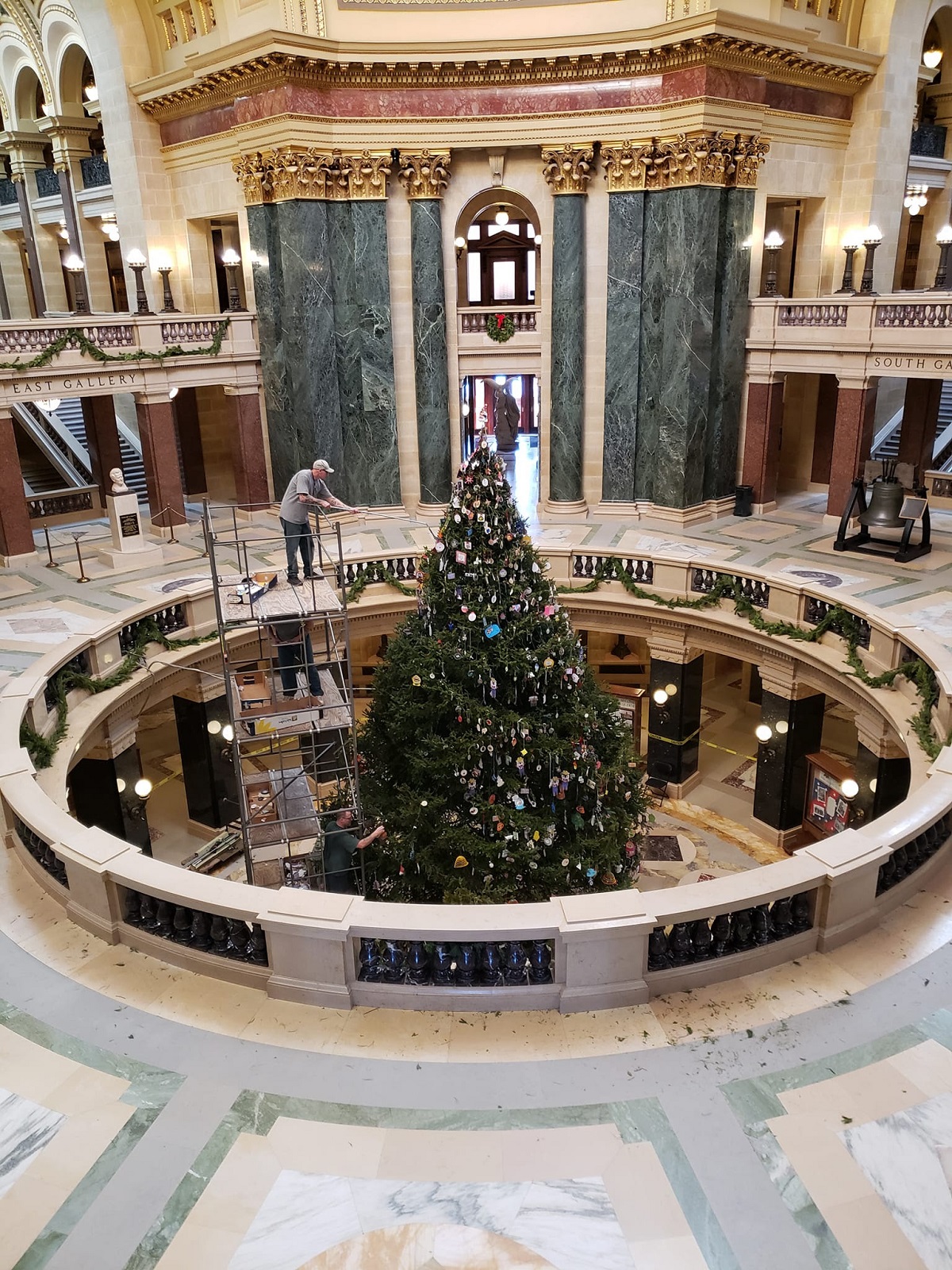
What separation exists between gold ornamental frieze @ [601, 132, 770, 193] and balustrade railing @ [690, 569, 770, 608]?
27.2 feet

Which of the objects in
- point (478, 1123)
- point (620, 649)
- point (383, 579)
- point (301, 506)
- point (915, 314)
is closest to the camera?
point (478, 1123)

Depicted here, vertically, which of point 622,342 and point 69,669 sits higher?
point 622,342

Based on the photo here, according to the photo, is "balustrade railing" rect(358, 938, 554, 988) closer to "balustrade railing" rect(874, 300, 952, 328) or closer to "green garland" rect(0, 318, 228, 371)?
"green garland" rect(0, 318, 228, 371)

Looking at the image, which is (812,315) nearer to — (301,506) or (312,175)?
(312,175)

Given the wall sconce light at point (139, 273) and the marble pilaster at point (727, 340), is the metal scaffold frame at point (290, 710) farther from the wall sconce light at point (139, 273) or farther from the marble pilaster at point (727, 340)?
the wall sconce light at point (139, 273)

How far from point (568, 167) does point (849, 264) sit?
6807mm

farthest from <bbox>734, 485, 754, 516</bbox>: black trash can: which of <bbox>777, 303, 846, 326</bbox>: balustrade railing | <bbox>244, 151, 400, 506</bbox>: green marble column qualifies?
<bbox>244, 151, 400, 506</bbox>: green marble column

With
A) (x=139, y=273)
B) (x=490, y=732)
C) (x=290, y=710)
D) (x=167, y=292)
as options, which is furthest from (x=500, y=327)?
(x=490, y=732)

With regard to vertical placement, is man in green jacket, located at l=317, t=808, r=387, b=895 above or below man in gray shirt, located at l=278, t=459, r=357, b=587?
below

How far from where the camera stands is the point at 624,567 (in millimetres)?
16844

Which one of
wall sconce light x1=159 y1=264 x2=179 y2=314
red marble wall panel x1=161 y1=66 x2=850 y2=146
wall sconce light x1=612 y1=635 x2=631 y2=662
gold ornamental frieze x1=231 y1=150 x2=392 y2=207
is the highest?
red marble wall panel x1=161 y1=66 x2=850 y2=146

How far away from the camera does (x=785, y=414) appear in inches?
947

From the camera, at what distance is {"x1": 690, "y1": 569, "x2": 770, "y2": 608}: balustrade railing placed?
1538 cm

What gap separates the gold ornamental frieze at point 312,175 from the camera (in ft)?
62.7
